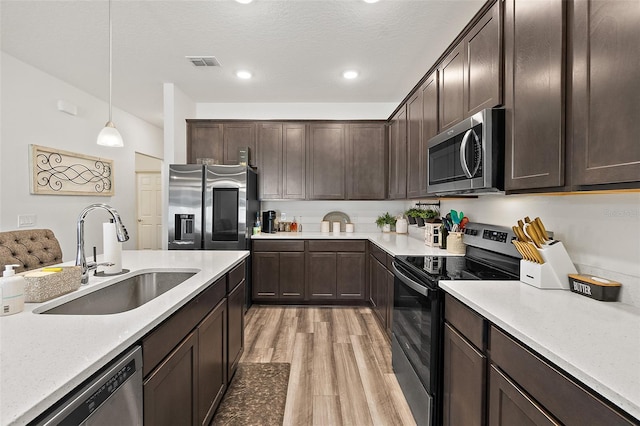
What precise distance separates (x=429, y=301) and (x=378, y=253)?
173 centimetres

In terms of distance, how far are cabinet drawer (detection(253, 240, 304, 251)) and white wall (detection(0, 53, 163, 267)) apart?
2251 millimetres

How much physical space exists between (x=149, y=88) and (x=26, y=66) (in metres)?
1.13

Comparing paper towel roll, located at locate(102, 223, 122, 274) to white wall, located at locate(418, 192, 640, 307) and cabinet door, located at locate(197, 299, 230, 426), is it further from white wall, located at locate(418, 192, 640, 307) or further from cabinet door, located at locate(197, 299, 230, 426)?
white wall, located at locate(418, 192, 640, 307)

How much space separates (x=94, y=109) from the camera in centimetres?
428

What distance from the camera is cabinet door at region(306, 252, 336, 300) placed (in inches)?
157

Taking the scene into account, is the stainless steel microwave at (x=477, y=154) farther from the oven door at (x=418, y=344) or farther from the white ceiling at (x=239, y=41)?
the white ceiling at (x=239, y=41)

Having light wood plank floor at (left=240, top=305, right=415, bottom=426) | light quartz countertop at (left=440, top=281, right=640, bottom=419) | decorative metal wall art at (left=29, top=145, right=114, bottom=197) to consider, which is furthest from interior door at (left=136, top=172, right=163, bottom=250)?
light quartz countertop at (left=440, top=281, right=640, bottom=419)

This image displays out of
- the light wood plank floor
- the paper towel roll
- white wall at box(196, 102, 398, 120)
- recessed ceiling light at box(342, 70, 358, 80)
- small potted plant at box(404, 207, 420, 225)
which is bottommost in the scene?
the light wood plank floor

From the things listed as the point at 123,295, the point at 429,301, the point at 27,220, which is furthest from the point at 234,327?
the point at 27,220

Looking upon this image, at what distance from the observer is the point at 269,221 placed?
4.32 meters

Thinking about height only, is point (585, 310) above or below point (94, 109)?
below

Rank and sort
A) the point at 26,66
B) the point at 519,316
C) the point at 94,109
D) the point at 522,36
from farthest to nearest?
the point at 94,109, the point at 26,66, the point at 522,36, the point at 519,316

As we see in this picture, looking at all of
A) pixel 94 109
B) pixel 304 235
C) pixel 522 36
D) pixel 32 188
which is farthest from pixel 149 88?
pixel 522 36

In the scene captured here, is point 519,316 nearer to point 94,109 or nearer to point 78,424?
point 78,424
